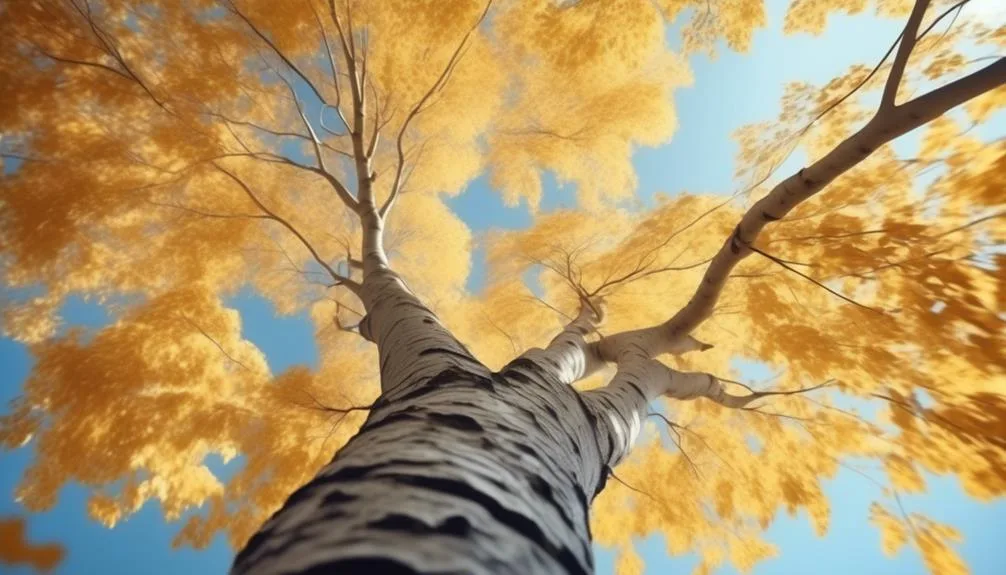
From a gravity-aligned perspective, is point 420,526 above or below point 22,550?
below

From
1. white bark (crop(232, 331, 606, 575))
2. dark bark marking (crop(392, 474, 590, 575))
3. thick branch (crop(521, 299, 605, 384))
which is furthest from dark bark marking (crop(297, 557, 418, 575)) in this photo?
thick branch (crop(521, 299, 605, 384))

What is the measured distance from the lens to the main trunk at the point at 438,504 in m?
0.59

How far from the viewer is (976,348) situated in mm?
2467

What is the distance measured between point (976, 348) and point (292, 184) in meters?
6.80

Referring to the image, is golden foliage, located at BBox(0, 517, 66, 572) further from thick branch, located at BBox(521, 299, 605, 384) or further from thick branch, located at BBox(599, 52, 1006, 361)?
thick branch, located at BBox(599, 52, 1006, 361)

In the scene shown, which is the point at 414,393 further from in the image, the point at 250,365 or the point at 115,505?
the point at 115,505

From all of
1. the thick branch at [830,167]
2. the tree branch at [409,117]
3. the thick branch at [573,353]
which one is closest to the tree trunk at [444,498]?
the thick branch at [573,353]

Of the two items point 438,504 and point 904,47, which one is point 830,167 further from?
point 438,504

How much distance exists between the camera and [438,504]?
0.68 meters

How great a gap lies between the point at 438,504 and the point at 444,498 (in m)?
0.02

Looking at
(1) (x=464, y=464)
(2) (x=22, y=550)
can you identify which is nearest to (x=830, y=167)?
(1) (x=464, y=464)

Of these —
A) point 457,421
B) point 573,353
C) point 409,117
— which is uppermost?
point 409,117

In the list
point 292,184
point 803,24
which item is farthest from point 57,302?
point 803,24

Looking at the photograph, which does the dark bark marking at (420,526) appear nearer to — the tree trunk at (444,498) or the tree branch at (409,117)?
the tree trunk at (444,498)
